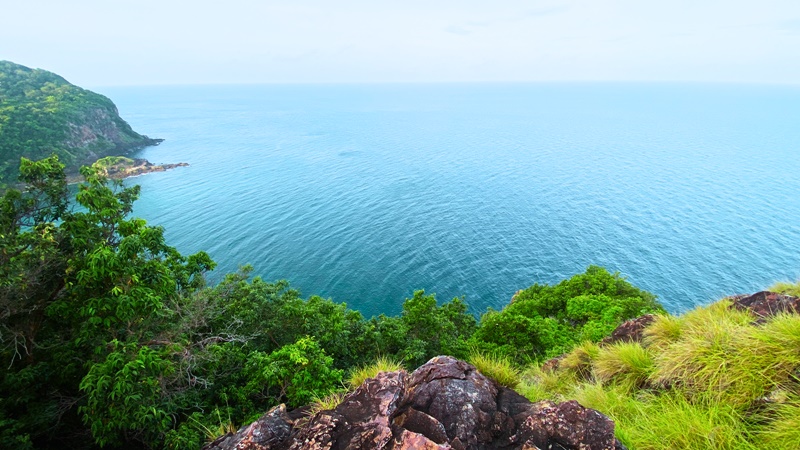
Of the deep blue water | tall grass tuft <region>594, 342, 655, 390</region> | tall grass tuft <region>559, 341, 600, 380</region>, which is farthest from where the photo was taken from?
the deep blue water

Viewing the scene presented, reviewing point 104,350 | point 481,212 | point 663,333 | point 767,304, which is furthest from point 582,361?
point 481,212

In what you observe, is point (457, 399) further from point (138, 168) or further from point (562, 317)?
point (138, 168)

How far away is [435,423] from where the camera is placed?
540 centimetres

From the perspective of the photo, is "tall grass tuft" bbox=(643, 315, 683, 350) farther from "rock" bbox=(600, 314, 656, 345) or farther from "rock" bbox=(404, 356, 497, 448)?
"rock" bbox=(404, 356, 497, 448)

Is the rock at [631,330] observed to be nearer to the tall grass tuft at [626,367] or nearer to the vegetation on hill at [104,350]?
the tall grass tuft at [626,367]

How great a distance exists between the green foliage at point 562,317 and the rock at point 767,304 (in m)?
8.34

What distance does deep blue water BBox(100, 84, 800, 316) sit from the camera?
5012 centimetres

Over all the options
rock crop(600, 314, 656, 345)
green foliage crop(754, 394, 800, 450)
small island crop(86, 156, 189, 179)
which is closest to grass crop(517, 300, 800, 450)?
green foliage crop(754, 394, 800, 450)

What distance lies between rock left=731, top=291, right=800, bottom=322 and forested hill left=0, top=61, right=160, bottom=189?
297ft

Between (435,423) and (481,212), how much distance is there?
66.6 meters

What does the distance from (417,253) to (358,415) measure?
50.3m

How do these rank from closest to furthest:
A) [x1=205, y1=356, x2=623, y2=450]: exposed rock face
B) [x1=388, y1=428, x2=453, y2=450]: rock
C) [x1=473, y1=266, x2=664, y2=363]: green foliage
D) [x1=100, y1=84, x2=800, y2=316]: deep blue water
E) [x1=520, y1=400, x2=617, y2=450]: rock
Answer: [x1=388, y1=428, x2=453, y2=450]: rock
[x1=520, y1=400, x2=617, y2=450]: rock
[x1=205, y1=356, x2=623, y2=450]: exposed rock face
[x1=473, y1=266, x2=664, y2=363]: green foliage
[x1=100, y1=84, x2=800, y2=316]: deep blue water

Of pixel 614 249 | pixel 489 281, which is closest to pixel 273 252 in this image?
pixel 489 281

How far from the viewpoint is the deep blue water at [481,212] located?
164ft
